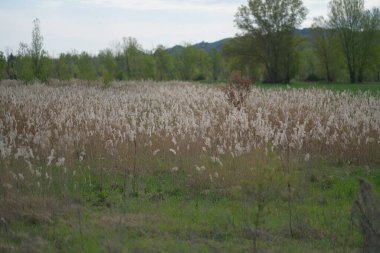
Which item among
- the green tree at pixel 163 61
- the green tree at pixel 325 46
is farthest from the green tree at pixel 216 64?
the green tree at pixel 325 46

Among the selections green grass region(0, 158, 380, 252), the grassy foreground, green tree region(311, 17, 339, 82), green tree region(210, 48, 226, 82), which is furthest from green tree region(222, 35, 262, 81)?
green grass region(0, 158, 380, 252)

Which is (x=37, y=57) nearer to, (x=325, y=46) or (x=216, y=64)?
(x=325, y=46)

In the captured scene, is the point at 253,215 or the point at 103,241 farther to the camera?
the point at 253,215

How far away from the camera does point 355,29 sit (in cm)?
4994

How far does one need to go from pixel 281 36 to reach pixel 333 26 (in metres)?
7.54

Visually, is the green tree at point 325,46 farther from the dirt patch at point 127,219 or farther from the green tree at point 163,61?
the dirt patch at point 127,219

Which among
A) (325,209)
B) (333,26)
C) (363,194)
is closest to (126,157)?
(325,209)

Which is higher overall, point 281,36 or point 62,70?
point 281,36

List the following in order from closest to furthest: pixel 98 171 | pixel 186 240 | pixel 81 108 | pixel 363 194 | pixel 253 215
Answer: pixel 363 194, pixel 186 240, pixel 253 215, pixel 98 171, pixel 81 108

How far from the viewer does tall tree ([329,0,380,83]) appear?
49.8 meters

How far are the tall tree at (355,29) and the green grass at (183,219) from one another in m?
45.4

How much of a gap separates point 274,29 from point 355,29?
9.38m

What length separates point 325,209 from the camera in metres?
6.95

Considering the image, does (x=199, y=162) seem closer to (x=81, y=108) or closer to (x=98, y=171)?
(x=98, y=171)
